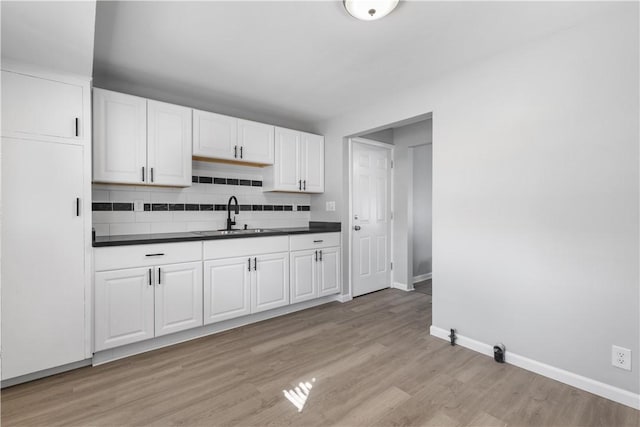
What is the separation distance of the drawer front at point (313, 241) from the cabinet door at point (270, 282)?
156 millimetres

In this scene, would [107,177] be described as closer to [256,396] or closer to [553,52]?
[256,396]

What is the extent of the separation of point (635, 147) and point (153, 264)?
132 inches

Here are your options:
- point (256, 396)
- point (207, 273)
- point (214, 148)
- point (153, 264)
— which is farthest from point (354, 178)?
point (256, 396)

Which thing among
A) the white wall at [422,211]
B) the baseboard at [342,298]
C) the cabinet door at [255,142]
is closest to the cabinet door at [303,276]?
the baseboard at [342,298]

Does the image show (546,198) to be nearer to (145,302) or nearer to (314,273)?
(314,273)

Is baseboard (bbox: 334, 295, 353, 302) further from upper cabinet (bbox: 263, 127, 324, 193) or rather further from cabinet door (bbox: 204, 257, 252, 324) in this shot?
upper cabinet (bbox: 263, 127, 324, 193)

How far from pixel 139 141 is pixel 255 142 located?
3.73 feet

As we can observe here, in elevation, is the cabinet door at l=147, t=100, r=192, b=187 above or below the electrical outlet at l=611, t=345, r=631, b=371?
above

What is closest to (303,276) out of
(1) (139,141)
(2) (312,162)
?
(2) (312,162)

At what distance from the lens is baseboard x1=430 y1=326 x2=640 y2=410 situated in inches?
69.8

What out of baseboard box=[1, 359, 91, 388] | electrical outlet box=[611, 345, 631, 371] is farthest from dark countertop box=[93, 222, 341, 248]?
electrical outlet box=[611, 345, 631, 371]

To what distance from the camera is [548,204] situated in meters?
2.08

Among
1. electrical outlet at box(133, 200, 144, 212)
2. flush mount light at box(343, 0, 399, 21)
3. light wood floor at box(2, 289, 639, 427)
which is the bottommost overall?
light wood floor at box(2, 289, 639, 427)

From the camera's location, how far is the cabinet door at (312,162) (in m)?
3.79
